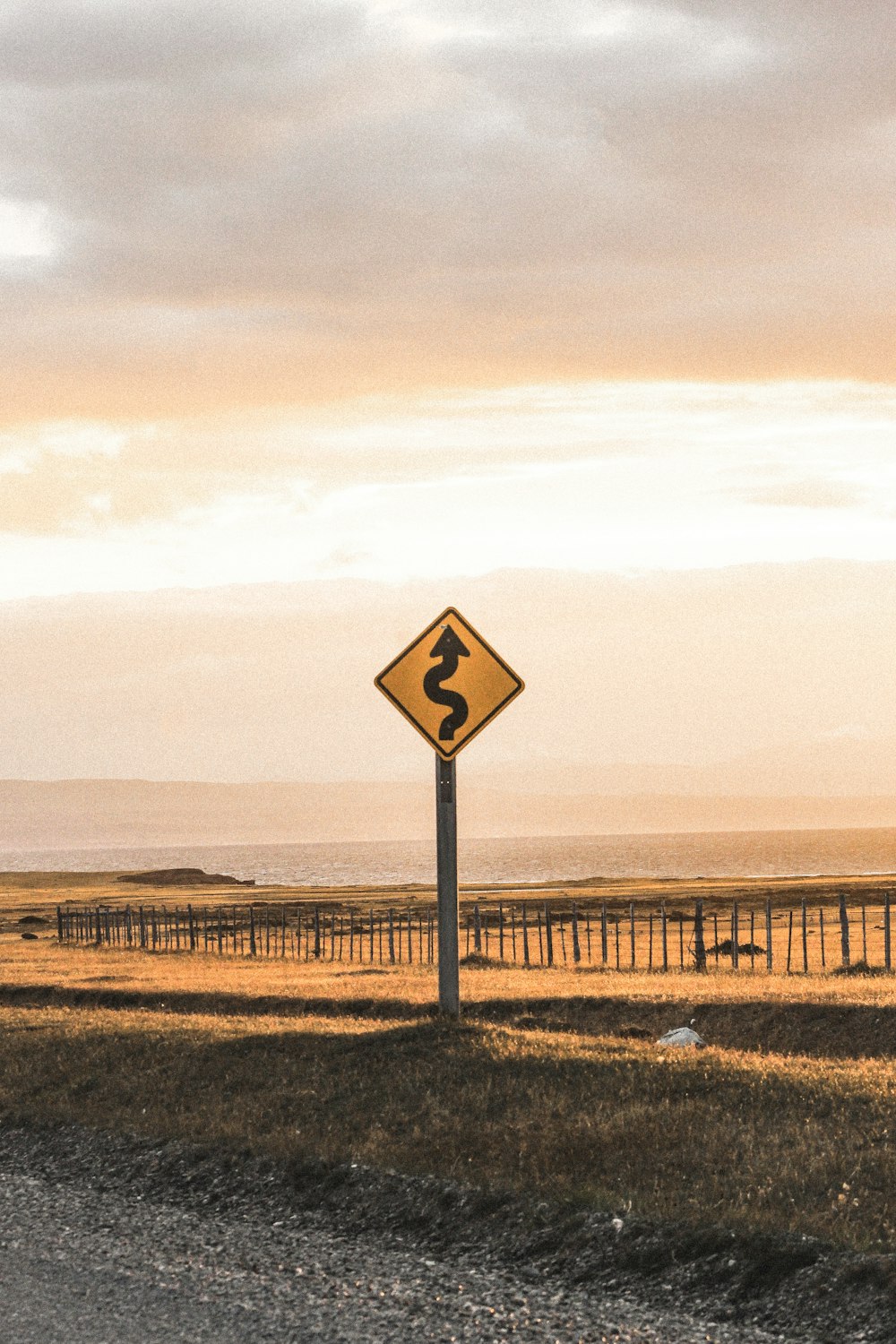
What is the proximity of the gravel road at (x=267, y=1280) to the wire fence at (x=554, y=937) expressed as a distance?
102ft

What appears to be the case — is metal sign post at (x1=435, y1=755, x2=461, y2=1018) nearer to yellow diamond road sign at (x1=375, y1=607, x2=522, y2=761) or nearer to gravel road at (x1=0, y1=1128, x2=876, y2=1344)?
yellow diamond road sign at (x1=375, y1=607, x2=522, y2=761)

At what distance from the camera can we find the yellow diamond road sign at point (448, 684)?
50.7ft

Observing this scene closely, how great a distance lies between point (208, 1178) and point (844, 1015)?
1514 cm

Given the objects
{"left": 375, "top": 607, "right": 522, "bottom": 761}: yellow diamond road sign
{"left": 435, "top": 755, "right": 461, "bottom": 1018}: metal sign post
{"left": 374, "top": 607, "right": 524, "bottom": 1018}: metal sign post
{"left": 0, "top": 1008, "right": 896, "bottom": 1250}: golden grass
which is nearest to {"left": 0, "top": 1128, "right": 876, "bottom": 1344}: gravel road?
{"left": 0, "top": 1008, "right": 896, "bottom": 1250}: golden grass

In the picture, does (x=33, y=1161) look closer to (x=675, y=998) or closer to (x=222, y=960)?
(x=675, y=998)

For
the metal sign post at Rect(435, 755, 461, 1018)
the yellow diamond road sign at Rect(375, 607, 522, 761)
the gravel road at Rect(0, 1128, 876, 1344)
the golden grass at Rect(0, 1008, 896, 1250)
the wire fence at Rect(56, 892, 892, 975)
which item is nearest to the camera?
the gravel road at Rect(0, 1128, 876, 1344)

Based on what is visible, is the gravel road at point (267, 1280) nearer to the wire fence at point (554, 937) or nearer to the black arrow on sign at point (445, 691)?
the black arrow on sign at point (445, 691)

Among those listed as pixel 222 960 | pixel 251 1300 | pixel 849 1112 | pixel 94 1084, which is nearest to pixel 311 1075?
pixel 94 1084

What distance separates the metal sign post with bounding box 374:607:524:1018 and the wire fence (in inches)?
1015

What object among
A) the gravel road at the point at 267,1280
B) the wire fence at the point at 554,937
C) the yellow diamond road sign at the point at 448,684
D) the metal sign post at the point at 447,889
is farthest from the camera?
the wire fence at the point at 554,937

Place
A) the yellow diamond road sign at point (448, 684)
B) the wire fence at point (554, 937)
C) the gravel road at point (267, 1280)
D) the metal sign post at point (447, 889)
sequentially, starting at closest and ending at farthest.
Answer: the gravel road at point (267, 1280) < the metal sign post at point (447, 889) < the yellow diamond road sign at point (448, 684) < the wire fence at point (554, 937)

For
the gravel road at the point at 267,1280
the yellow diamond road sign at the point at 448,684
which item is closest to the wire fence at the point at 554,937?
the yellow diamond road sign at the point at 448,684

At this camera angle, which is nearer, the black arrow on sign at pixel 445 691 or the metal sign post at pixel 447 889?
the metal sign post at pixel 447 889

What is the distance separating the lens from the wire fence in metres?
48.2
